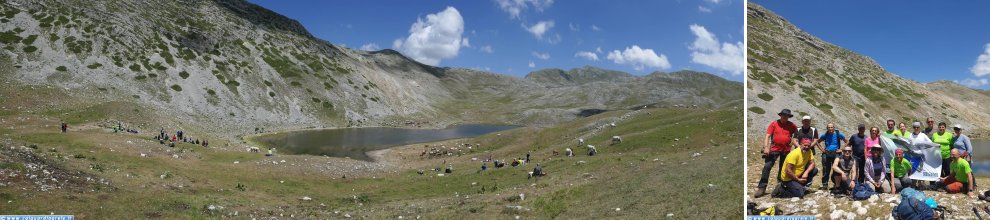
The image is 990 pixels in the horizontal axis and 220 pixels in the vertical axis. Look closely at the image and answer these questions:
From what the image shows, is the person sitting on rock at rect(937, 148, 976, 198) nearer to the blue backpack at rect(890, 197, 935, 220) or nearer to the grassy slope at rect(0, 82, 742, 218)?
the blue backpack at rect(890, 197, 935, 220)

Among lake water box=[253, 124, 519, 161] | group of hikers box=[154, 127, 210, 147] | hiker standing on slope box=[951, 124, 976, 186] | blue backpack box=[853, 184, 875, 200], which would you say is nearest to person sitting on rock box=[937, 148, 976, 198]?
hiker standing on slope box=[951, 124, 976, 186]

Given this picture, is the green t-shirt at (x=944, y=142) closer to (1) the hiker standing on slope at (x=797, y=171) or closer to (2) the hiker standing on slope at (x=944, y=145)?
(2) the hiker standing on slope at (x=944, y=145)

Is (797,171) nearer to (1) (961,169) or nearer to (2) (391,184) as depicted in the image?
(1) (961,169)

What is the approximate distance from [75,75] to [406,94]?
356ft

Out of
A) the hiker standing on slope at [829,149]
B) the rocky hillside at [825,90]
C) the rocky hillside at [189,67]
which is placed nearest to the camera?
the hiker standing on slope at [829,149]

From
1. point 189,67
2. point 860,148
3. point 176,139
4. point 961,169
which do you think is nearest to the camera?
point 961,169

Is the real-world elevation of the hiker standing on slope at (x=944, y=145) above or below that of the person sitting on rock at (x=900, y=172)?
above

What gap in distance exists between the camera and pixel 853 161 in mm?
15531

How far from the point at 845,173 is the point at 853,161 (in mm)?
718

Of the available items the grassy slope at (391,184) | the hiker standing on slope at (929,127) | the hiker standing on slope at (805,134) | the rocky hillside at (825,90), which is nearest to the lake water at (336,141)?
the grassy slope at (391,184)

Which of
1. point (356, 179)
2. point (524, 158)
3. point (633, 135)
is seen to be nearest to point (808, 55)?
point (633, 135)

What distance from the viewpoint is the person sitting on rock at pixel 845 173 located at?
1468 centimetres

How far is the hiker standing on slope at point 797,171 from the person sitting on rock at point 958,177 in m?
4.09

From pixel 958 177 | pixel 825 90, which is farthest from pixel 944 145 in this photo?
pixel 825 90
